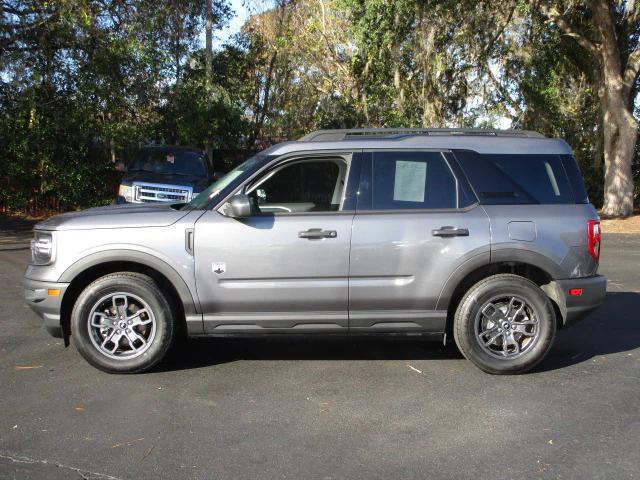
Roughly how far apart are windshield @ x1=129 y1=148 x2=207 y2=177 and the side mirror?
9033mm

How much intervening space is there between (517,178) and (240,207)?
2352mm

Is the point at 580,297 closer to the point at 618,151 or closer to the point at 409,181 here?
the point at 409,181

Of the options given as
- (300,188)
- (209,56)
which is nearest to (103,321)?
(300,188)

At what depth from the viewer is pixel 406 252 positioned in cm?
554

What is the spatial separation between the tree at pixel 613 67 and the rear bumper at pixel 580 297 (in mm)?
15730

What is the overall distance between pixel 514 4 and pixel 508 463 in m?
17.2

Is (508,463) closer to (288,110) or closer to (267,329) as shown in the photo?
(267,329)

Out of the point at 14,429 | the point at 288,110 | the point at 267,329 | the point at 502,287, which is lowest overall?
the point at 14,429

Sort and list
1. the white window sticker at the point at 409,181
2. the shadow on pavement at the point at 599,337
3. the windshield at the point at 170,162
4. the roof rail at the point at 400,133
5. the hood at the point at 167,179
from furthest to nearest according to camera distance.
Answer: the windshield at the point at 170,162 → the hood at the point at 167,179 → the shadow on pavement at the point at 599,337 → the roof rail at the point at 400,133 → the white window sticker at the point at 409,181

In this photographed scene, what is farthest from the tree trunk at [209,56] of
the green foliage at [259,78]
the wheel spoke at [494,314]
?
the wheel spoke at [494,314]

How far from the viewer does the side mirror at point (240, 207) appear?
17.7ft

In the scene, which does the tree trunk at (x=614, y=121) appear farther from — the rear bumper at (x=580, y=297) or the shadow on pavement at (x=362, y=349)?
the rear bumper at (x=580, y=297)

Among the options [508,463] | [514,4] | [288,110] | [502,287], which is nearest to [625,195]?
[514,4]

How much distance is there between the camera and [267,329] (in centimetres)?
557
